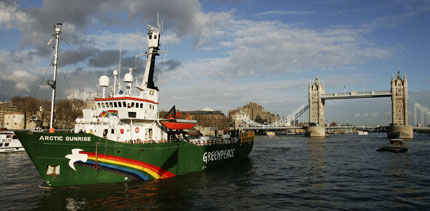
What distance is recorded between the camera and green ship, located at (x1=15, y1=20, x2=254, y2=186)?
60.5 ft

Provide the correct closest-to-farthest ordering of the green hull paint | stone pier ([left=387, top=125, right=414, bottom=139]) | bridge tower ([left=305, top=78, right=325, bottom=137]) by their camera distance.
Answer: the green hull paint
stone pier ([left=387, top=125, right=414, bottom=139])
bridge tower ([left=305, top=78, right=325, bottom=137])

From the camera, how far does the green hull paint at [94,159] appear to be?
59.9 ft

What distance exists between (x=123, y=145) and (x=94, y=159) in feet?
6.56

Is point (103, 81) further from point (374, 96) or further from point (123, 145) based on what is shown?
point (374, 96)

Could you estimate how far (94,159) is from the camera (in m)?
18.9

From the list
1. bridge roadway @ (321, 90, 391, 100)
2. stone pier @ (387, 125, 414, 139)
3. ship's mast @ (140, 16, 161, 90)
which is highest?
bridge roadway @ (321, 90, 391, 100)

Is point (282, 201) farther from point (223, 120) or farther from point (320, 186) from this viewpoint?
point (223, 120)

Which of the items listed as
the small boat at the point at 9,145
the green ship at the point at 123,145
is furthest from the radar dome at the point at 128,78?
the small boat at the point at 9,145

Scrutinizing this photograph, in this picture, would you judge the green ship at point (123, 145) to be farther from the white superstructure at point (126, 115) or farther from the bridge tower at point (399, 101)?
the bridge tower at point (399, 101)

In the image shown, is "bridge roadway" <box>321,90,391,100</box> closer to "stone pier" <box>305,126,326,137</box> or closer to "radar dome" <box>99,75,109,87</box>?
"stone pier" <box>305,126,326,137</box>

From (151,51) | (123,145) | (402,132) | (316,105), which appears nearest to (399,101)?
(402,132)

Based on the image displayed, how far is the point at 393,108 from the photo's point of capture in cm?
14500

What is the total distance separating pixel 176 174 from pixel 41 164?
9826mm

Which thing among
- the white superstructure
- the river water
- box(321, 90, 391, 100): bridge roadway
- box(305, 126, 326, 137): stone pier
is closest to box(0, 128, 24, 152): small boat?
the river water
